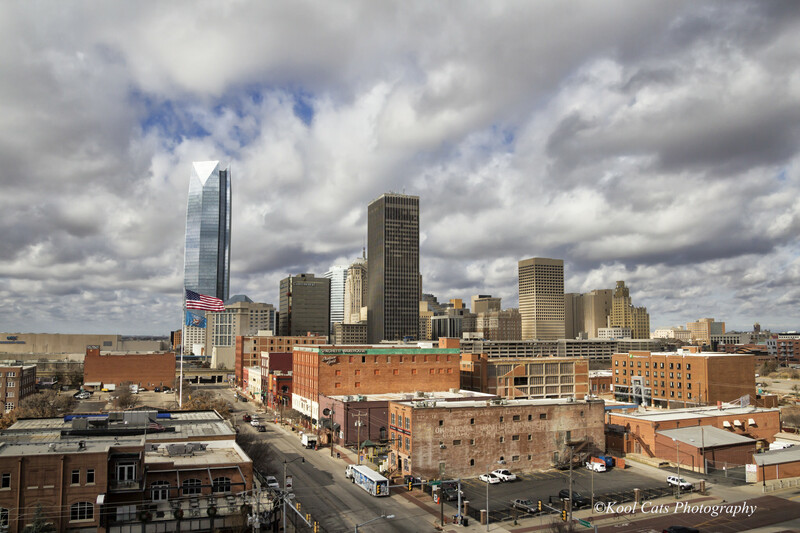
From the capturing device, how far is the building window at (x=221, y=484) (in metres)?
47.3

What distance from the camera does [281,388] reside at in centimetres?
13938

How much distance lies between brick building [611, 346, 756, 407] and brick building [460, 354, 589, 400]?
659 inches

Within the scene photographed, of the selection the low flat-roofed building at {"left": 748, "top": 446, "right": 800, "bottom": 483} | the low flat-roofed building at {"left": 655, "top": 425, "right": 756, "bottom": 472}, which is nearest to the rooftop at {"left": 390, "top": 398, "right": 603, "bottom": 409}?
the low flat-roofed building at {"left": 655, "top": 425, "right": 756, "bottom": 472}

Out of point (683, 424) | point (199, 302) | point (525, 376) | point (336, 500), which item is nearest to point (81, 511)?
point (336, 500)

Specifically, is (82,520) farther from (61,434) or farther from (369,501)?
(369,501)

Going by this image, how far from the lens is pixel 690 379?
13775 centimetres

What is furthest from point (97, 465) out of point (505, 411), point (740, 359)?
point (740, 359)

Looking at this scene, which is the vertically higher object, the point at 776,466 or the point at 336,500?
the point at 776,466

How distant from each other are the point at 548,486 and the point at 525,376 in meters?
67.6

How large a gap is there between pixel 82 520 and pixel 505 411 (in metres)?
47.8

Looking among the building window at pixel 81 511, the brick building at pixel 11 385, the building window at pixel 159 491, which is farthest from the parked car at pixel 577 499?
the brick building at pixel 11 385

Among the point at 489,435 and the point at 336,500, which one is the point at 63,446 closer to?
the point at 336,500

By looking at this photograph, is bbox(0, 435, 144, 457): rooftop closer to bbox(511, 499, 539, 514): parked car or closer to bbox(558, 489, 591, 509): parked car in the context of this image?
bbox(511, 499, 539, 514): parked car

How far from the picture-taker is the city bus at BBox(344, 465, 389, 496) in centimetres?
6134
